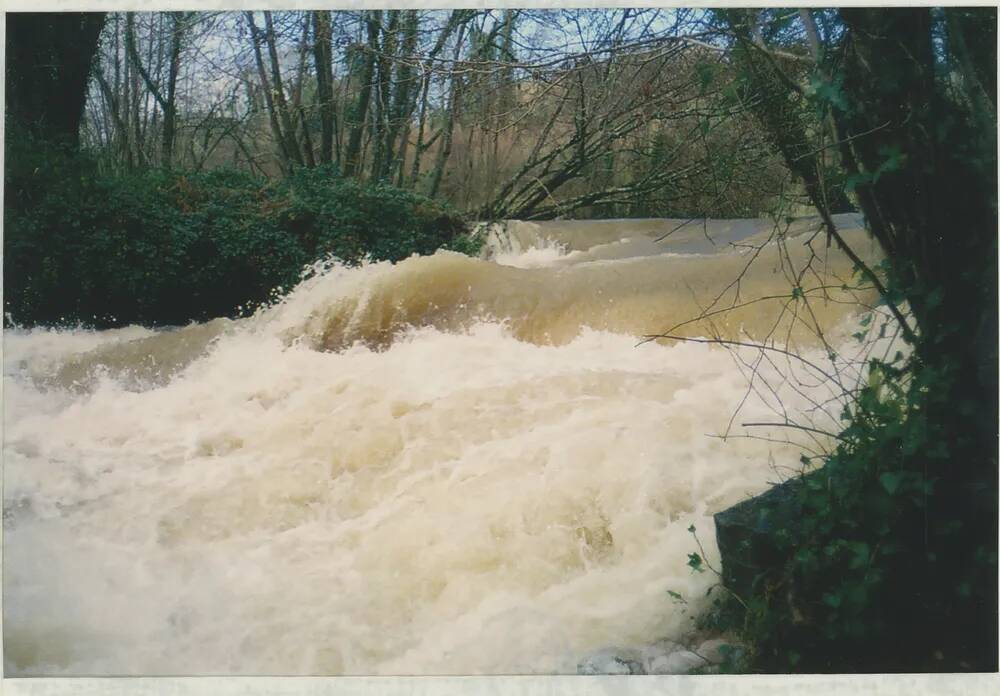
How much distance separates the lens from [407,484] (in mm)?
3037

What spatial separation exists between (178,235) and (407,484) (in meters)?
1.80

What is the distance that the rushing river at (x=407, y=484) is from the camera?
9.05ft

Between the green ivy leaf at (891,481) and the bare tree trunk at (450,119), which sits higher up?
the bare tree trunk at (450,119)

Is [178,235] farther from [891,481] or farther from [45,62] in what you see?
[891,481]

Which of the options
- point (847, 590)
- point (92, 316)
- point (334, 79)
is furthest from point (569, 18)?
point (92, 316)

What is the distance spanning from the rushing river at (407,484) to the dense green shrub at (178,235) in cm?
33

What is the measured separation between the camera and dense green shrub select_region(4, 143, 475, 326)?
331 cm

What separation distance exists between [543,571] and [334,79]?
2.08 meters

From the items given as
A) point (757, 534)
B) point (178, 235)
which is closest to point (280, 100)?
point (178, 235)

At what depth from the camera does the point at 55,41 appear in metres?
3.04

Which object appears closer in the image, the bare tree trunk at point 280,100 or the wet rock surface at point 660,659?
the wet rock surface at point 660,659

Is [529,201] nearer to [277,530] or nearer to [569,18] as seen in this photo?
[569,18]

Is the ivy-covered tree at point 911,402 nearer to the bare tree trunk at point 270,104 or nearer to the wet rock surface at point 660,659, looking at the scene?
the wet rock surface at point 660,659

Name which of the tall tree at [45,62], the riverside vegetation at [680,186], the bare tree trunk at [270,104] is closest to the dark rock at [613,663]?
the riverside vegetation at [680,186]
